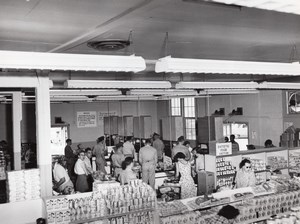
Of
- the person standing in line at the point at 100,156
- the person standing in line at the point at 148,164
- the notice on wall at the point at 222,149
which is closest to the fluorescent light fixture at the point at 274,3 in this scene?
the notice on wall at the point at 222,149

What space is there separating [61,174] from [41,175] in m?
2.37

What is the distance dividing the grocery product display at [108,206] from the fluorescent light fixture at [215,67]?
2277 millimetres

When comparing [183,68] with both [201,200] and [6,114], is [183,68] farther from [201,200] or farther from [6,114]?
[6,114]

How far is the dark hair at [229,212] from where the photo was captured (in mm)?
6113

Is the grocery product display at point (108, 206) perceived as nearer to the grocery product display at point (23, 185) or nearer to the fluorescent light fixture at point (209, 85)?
the grocery product display at point (23, 185)

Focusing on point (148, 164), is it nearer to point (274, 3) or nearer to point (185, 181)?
point (185, 181)

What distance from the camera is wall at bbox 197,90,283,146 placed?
50.2 ft

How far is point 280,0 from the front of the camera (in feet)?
7.84

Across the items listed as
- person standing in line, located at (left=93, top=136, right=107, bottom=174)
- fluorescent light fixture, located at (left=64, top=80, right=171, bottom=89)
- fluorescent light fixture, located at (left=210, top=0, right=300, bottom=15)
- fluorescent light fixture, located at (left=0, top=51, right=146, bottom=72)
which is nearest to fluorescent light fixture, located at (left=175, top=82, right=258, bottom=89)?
fluorescent light fixture, located at (left=64, top=80, right=171, bottom=89)

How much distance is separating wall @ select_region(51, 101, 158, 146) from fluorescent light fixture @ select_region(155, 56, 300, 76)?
1591cm

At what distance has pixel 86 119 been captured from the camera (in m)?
21.2

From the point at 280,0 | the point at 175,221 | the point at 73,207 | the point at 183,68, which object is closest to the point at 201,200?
the point at 175,221

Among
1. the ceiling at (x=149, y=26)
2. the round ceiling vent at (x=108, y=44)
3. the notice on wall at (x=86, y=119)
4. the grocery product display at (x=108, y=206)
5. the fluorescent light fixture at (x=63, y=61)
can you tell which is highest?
the ceiling at (x=149, y=26)

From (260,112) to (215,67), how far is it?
37.7ft
